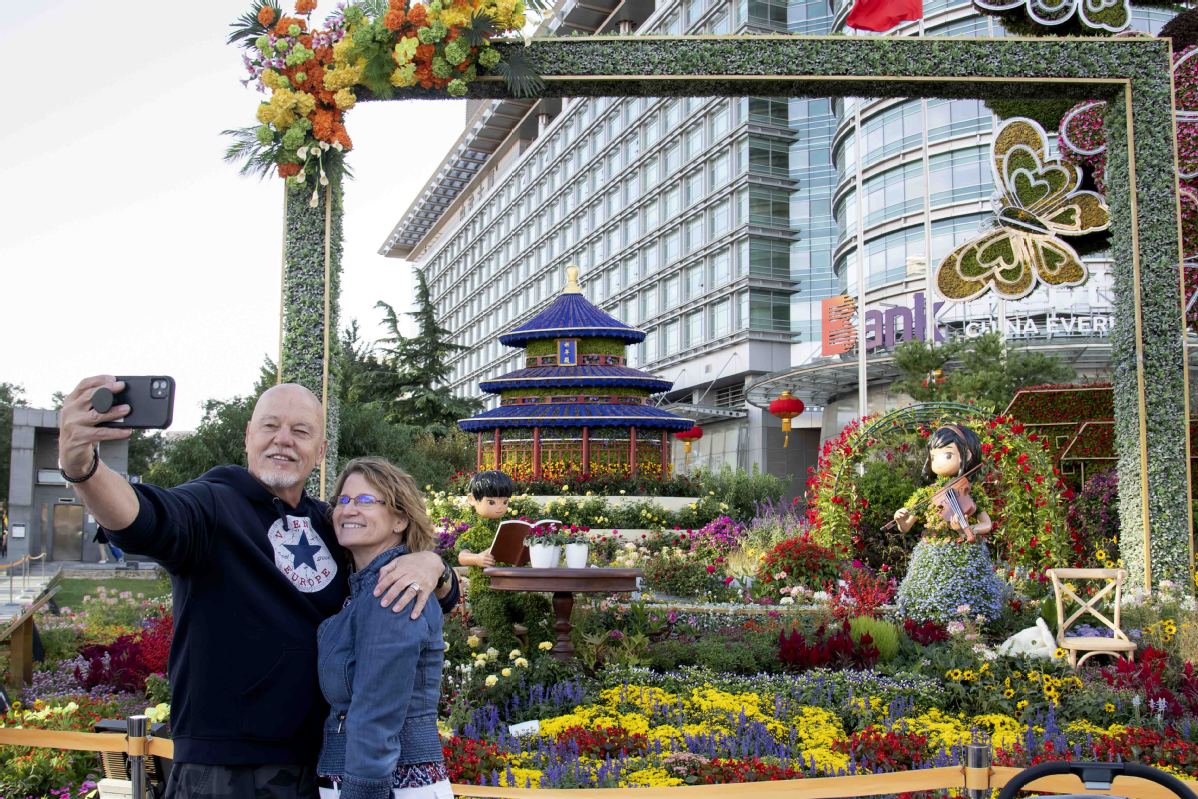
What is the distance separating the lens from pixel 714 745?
609 centimetres

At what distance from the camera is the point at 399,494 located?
2.99m

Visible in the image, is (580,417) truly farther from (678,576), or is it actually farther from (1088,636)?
(1088,636)

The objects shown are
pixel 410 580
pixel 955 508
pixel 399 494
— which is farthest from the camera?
pixel 955 508

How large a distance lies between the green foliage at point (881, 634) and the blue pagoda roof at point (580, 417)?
52.4ft

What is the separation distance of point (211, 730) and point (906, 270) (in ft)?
138

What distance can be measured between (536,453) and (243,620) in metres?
22.3

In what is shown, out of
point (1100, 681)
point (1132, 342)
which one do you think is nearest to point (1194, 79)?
point (1132, 342)

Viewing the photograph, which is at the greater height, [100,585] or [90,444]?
[90,444]

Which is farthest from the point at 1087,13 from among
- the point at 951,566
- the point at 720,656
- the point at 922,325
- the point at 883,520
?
the point at 922,325

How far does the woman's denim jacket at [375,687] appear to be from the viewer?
2.58 metres

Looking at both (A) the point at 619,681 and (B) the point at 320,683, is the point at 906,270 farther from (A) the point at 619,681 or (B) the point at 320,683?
(B) the point at 320,683

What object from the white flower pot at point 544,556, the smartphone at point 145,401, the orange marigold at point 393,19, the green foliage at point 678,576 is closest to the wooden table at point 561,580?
the white flower pot at point 544,556

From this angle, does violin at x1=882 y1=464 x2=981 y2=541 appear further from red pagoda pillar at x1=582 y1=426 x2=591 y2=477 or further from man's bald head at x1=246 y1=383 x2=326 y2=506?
red pagoda pillar at x1=582 y1=426 x2=591 y2=477

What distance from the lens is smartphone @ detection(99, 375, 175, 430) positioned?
245 centimetres
